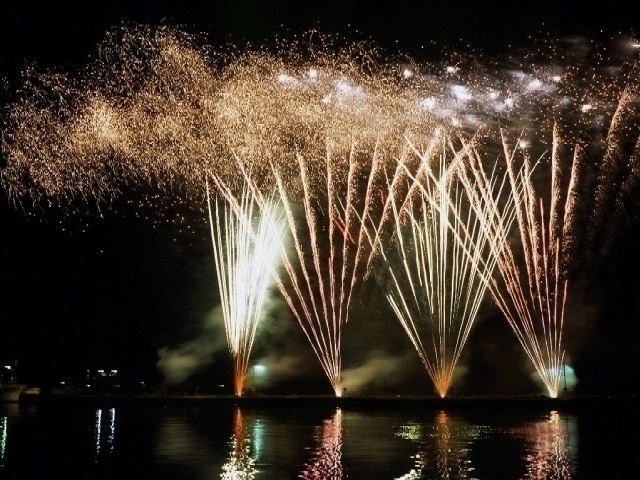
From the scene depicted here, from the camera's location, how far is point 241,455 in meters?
12.6

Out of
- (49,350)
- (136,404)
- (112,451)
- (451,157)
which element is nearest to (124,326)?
(49,350)

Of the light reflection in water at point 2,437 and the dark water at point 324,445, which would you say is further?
the light reflection in water at point 2,437

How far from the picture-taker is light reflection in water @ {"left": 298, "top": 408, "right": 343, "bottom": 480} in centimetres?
1045

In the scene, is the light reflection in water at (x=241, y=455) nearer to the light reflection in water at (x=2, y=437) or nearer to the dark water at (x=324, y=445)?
the dark water at (x=324, y=445)

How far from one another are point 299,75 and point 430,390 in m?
15.3

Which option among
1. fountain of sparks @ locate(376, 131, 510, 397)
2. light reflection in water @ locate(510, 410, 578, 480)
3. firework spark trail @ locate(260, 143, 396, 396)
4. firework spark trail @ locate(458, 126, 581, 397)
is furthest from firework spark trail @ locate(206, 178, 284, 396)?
light reflection in water @ locate(510, 410, 578, 480)

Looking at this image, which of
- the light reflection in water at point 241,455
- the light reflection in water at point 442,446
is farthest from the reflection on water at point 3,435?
the light reflection in water at point 442,446

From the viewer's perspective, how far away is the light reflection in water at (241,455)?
10.5 metres

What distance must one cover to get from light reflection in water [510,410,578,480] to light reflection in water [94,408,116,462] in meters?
6.55

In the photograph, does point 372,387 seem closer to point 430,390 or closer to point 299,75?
point 430,390

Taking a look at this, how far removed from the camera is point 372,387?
30.4 metres

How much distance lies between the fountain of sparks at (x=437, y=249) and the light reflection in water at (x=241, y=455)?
271 inches

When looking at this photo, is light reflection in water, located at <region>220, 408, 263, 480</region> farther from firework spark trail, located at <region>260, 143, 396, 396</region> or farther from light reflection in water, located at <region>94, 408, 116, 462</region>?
firework spark trail, located at <region>260, 143, 396, 396</region>

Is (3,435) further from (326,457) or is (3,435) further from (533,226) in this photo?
(533,226)
